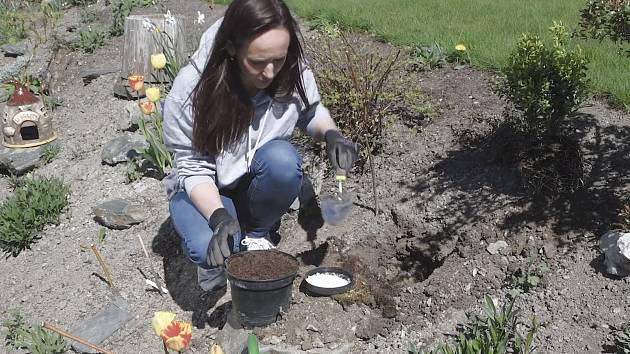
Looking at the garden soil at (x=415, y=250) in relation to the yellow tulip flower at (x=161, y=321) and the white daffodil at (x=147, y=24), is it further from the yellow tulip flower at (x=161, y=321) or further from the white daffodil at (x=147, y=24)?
the white daffodil at (x=147, y=24)

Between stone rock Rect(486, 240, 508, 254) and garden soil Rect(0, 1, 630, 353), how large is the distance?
20 mm

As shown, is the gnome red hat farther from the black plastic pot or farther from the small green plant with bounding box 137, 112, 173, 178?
the black plastic pot

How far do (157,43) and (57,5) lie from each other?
433 centimetres

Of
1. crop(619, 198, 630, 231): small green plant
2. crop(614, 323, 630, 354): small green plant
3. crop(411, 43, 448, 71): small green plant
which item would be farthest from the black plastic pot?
crop(411, 43, 448, 71): small green plant

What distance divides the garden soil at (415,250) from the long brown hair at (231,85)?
2.45 feet

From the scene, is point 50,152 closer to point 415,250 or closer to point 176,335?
point 415,250

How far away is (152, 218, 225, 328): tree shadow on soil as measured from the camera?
3072 millimetres

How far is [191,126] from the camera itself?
2785 mm

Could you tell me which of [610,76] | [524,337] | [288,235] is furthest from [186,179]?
[610,76]

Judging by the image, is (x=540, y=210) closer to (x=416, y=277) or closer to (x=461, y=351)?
(x=416, y=277)

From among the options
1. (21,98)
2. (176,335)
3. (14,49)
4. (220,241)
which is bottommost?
(14,49)

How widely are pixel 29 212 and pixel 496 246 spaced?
2.58m

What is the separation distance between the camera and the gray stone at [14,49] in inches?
294

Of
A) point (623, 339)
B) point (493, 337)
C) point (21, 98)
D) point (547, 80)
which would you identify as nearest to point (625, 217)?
point (623, 339)
